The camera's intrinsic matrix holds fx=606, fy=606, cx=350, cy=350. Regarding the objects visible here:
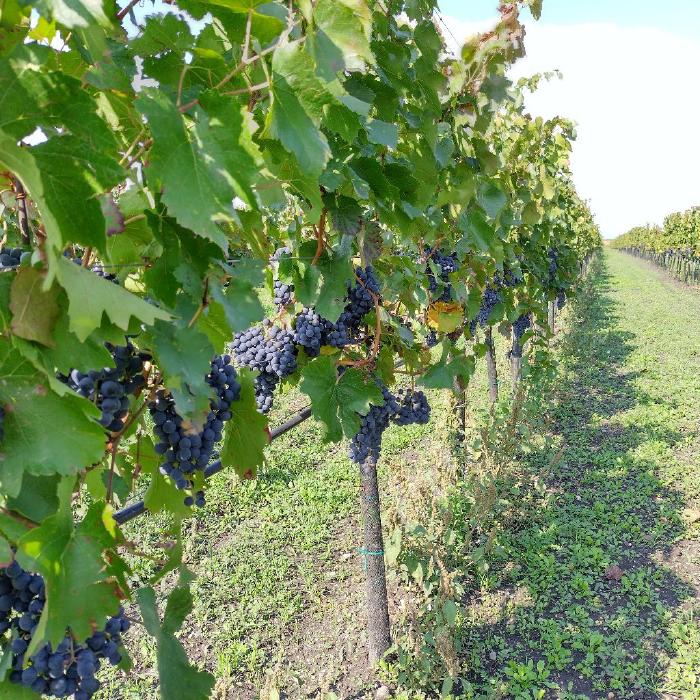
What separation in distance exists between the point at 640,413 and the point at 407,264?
7.01 metres

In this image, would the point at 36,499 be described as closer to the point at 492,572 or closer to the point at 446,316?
the point at 446,316

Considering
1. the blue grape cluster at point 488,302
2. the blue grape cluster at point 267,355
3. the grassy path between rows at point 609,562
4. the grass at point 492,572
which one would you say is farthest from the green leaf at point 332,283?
the blue grape cluster at point 488,302

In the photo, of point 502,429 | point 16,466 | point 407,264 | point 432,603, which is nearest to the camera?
point 16,466

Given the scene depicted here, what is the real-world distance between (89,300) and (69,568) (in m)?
0.47

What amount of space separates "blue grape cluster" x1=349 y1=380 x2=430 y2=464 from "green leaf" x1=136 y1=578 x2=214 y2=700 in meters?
1.59

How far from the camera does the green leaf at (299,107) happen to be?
1.03 m

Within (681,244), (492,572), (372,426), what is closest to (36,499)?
(372,426)

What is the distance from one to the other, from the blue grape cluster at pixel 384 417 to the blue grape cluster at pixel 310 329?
0.47m

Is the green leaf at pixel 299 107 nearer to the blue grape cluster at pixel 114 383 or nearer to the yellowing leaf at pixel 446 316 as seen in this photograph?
the blue grape cluster at pixel 114 383

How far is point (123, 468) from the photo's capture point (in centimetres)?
179

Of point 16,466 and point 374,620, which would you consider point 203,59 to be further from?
point 374,620

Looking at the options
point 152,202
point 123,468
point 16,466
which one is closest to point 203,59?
point 152,202

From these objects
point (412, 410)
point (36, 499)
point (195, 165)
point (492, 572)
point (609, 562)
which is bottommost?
point (609, 562)

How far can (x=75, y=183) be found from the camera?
35.1 inches
